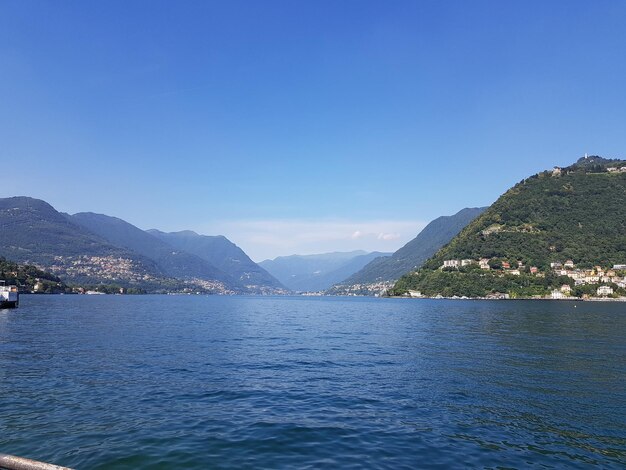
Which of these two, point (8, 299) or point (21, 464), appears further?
point (8, 299)

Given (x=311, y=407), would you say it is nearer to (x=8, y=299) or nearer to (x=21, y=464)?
(x=21, y=464)

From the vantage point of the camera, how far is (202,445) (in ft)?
51.1

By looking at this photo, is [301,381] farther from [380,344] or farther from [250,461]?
[380,344]

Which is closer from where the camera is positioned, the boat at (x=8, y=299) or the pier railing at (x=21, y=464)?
the pier railing at (x=21, y=464)

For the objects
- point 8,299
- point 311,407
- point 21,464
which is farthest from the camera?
point 8,299

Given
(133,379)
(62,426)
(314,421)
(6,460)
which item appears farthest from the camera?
(133,379)

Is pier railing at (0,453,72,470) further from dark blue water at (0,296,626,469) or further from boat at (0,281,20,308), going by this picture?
boat at (0,281,20,308)

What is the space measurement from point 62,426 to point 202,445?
6509 mm

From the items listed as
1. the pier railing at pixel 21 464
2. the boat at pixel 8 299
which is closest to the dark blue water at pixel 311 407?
the pier railing at pixel 21 464

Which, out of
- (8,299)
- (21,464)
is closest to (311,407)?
(21,464)

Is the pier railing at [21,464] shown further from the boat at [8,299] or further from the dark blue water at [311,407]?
the boat at [8,299]

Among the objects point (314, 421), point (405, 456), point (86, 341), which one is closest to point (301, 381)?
point (314, 421)

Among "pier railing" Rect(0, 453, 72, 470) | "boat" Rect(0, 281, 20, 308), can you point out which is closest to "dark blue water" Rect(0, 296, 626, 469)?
"pier railing" Rect(0, 453, 72, 470)

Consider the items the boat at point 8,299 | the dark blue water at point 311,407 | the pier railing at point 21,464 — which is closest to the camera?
the pier railing at point 21,464
